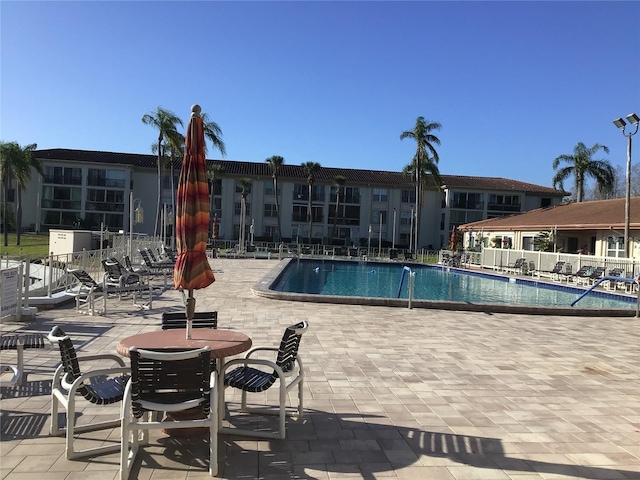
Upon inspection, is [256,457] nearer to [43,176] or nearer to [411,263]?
[411,263]

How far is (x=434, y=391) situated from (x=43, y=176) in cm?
5231

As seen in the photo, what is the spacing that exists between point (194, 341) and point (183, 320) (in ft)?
2.98

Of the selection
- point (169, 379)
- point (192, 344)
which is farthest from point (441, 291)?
point (169, 379)

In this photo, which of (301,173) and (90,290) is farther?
(301,173)

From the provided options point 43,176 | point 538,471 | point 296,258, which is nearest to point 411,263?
point 296,258

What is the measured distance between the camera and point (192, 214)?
403 cm

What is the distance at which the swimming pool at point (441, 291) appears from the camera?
12.0 metres

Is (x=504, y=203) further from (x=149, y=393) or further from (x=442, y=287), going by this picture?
(x=149, y=393)

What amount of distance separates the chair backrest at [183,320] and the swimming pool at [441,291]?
7.20 meters

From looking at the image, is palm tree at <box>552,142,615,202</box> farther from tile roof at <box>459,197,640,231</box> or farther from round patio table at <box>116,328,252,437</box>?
round patio table at <box>116,328,252,437</box>

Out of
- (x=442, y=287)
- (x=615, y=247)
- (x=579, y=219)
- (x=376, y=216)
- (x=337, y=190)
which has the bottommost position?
(x=442, y=287)

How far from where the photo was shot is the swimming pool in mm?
11953

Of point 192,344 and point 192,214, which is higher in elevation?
point 192,214

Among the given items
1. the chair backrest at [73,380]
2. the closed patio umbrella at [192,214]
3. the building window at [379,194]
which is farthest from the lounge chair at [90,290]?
the building window at [379,194]
